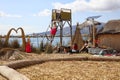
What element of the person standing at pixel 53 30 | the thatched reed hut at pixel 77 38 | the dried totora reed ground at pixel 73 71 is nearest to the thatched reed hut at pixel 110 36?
the thatched reed hut at pixel 77 38

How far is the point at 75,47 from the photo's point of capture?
757 inches

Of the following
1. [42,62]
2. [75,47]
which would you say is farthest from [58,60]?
[75,47]

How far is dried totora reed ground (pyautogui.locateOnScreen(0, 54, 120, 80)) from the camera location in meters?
7.36

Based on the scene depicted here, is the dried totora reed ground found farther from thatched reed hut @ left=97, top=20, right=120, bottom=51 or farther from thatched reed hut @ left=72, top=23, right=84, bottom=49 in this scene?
thatched reed hut @ left=72, top=23, right=84, bottom=49

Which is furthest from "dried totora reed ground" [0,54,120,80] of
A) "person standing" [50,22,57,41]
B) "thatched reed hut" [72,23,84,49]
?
"thatched reed hut" [72,23,84,49]

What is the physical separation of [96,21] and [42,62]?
1112 cm

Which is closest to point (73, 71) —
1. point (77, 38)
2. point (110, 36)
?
point (110, 36)

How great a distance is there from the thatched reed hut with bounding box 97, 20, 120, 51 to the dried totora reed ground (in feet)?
31.6

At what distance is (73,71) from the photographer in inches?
321

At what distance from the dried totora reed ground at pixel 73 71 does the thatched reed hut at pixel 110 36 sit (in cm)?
964

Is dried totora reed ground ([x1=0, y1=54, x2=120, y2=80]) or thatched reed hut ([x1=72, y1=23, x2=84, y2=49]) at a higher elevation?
thatched reed hut ([x1=72, y1=23, x2=84, y2=49])

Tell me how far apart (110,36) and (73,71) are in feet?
39.9

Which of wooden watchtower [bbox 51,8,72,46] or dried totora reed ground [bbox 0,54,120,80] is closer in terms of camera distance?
dried totora reed ground [bbox 0,54,120,80]

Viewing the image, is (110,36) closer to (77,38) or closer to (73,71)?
(77,38)
